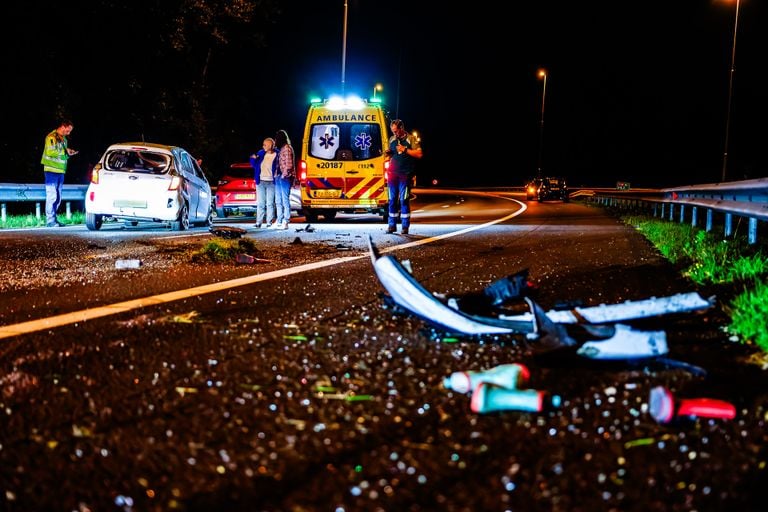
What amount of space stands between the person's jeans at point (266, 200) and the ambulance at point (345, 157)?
95.9 inches

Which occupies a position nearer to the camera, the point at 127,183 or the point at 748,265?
the point at 748,265

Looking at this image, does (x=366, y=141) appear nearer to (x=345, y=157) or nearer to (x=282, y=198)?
(x=345, y=157)

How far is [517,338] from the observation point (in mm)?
4398

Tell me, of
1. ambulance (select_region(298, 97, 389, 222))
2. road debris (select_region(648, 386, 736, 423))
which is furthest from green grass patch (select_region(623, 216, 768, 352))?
ambulance (select_region(298, 97, 389, 222))

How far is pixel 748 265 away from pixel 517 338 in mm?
3637

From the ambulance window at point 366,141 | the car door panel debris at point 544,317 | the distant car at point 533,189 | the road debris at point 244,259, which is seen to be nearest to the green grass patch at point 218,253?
the road debris at point 244,259

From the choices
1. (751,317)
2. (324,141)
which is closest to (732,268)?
(751,317)

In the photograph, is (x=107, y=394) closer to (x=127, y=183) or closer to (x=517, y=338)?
(x=517, y=338)

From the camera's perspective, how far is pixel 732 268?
7.17 meters

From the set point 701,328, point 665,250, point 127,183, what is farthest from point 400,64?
point 701,328

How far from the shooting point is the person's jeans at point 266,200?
1585cm

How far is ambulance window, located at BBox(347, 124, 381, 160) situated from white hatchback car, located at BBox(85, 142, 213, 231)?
16.4 ft

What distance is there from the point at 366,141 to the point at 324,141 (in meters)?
0.99

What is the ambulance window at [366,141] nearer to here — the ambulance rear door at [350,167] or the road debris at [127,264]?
the ambulance rear door at [350,167]
